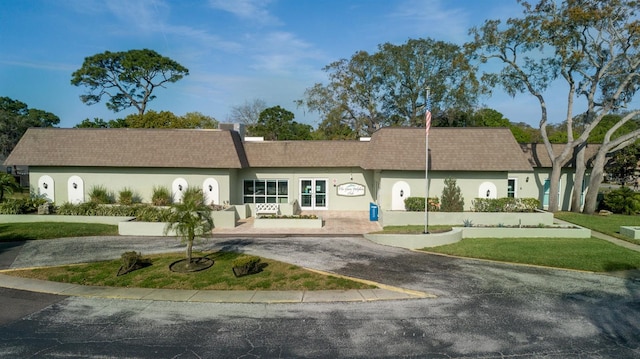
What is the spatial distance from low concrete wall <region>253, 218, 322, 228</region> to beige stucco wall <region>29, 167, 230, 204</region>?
4363 mm

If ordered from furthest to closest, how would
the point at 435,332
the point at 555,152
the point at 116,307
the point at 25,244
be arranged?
the point at 555,152 → the point at 25,244 → the point at 116,307 → the point at 435,332

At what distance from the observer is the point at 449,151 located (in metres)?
22.8

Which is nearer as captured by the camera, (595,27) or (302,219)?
(302,219)

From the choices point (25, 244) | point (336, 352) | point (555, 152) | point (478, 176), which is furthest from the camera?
point (555, 152)

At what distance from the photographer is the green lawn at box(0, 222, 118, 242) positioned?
57.7ft

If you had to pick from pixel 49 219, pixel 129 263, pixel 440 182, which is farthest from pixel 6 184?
pixel 440 182

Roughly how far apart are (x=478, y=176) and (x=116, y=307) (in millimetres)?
20306

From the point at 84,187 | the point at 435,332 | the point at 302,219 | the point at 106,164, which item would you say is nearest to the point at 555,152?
the point at 302,219

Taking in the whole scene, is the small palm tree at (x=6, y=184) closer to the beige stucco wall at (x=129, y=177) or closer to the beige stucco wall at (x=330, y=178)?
the beige stucco wall at (x=129, y=177)

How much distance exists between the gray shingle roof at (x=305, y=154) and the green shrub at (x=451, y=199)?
6.09 metres

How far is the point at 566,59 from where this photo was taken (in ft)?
78.2

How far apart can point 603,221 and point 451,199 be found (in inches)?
389

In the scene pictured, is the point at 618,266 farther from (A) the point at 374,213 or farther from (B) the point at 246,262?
(B) the point at 246,262

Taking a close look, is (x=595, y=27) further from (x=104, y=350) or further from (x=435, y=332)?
(x=104, y=350)
